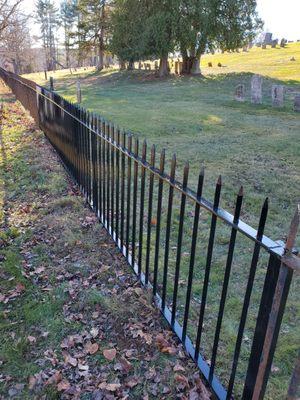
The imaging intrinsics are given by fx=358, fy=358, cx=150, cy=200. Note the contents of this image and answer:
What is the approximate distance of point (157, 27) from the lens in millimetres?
24703

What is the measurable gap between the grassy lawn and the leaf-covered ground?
1.32 feet

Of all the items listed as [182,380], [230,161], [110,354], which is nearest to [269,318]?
[182,380]

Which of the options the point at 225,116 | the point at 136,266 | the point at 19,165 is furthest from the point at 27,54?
the point at 136,266

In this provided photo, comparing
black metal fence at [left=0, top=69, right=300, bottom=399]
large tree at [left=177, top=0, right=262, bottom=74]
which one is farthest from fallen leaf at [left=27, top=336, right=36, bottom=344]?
large tree at [left=177, top=0, right=262, bottom=74]

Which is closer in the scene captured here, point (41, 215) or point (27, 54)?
point (41, 215)

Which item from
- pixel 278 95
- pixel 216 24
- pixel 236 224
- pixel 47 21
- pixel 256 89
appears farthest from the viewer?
pixel 47 21

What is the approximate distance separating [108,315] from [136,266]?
761mm

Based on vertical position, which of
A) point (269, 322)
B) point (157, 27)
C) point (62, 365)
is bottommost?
point (62, 365)

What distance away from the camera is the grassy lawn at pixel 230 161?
320 cm

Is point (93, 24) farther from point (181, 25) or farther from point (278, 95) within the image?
point (278, 95)

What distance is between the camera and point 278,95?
14578 millimetres

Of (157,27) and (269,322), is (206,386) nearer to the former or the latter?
(269,322)

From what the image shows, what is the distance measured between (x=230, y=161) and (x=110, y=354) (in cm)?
572

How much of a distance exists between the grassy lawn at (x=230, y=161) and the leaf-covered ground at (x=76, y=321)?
401mm
